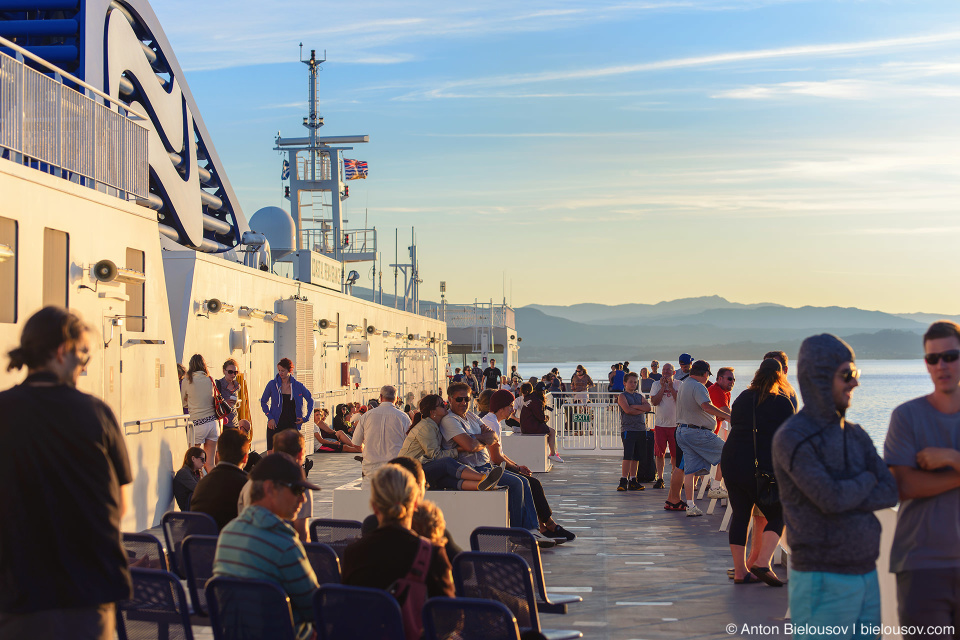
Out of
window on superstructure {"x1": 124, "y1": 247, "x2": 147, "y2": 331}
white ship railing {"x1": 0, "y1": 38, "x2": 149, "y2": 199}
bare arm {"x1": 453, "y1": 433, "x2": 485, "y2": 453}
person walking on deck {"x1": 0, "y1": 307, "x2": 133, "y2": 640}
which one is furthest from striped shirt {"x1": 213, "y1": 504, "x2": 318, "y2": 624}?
window on superstructure {"x1": 124, "y1": 247, "x2": 147, "y2": 331}

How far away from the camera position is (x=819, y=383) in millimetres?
3396

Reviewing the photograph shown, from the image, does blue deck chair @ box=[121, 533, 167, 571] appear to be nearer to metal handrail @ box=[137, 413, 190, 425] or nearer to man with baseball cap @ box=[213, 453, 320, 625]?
man with baseball cap @ box=[213, 453, 320, 625]

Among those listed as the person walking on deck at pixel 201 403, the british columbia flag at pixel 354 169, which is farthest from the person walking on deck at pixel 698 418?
the british columbia flag at pixel 354 169

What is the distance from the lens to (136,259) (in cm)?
1009

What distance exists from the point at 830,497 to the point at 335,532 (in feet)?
10.0

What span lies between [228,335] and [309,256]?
37.8 feet

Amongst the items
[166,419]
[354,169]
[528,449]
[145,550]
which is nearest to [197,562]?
[145,550]

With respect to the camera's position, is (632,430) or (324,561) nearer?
(324,561)

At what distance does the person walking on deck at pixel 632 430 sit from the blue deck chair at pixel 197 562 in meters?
8.53

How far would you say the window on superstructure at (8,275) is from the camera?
7.65m

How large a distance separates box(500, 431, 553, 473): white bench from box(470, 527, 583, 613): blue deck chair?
32.5 ft

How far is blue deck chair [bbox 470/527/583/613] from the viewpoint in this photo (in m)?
4.90

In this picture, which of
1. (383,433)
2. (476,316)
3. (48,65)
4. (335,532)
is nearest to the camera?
(335,532)

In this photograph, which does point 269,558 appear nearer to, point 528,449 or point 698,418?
point 698,418
